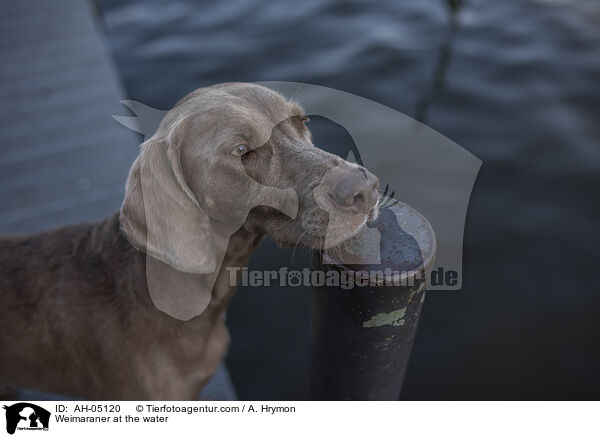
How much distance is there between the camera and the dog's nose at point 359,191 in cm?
192

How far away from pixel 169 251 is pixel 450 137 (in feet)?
17.0

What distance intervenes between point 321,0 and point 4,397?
8423 mm

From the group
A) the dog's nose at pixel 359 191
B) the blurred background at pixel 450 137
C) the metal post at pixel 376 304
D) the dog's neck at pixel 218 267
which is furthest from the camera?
the blurred background at pixel 450 137

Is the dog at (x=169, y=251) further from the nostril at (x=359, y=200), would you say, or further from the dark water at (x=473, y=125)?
A: the dark water at (x=473, y=125)

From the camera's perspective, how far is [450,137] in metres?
6.64

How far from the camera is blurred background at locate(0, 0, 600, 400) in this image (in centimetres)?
469

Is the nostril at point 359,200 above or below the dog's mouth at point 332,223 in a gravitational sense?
above

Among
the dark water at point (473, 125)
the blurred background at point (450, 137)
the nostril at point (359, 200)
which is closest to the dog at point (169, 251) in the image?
the nostril at point (359, 200)

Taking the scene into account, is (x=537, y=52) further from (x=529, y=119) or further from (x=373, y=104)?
(x=373, y=104)

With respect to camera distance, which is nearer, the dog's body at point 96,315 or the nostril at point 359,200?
the nostril at point 359,200

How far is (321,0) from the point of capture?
9.51m
